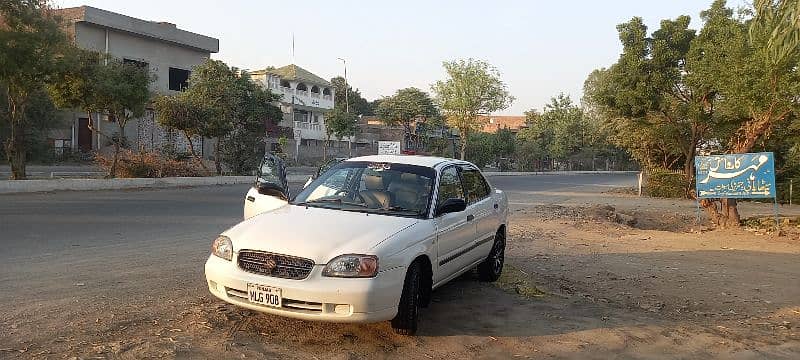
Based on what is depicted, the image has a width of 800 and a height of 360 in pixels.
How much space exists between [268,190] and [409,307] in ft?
8.52

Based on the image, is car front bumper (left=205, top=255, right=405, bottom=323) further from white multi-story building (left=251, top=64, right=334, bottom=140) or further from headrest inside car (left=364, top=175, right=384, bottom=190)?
white multi-story building (left=251, top=64, right=334, bottom=140)

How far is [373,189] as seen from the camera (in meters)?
6.07

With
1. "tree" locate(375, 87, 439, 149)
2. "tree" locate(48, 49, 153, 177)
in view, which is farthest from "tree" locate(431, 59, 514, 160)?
"tree" locate(48, 49, 153, 177)

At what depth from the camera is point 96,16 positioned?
3562 cm

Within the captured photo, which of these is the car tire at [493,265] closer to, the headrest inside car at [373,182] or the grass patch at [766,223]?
the headrest inside car at [373,182]

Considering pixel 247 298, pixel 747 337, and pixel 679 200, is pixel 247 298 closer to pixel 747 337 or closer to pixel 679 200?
pixel 747 337


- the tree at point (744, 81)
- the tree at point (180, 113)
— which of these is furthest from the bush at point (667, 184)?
the tree at point (180, 113)

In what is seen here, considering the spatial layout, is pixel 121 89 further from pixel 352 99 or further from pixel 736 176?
pixel 352 99

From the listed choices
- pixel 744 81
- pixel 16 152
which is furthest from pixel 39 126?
pixel 744 81

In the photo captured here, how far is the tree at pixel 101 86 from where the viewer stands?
68.4ft

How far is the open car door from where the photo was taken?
6.93 metres

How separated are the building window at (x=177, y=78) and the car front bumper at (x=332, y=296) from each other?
129ft

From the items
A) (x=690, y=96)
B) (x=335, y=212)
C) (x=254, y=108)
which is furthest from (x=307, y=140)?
(x=335, y=212)

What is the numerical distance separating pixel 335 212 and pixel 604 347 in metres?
2.55
